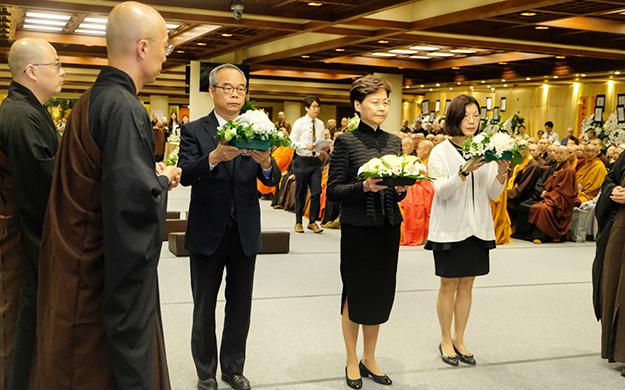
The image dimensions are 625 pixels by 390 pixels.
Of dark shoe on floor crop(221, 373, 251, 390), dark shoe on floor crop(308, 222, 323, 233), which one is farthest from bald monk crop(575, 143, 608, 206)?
dark shoe on floor crop(221, 373, 251, 390)

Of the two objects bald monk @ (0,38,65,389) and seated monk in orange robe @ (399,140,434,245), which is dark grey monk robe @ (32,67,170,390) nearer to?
bald monk @ (0,38,65,389)

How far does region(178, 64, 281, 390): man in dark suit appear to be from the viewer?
291 cm

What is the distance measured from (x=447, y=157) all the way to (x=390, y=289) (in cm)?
89

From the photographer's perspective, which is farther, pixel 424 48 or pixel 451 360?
pixel 424 48

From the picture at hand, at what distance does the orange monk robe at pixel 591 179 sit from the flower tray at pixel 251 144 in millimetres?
7513

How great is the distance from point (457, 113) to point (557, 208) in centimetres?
560

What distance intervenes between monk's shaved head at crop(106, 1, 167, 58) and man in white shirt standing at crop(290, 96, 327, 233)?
19.8ft

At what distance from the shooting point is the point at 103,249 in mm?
1729

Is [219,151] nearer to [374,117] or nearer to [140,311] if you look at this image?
[374,117]

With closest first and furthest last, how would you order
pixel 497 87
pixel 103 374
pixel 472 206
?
pixel 103 374
pixel 472 206
pixel 497 87

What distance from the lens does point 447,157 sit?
3.51 m

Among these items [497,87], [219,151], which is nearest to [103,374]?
[219,151]

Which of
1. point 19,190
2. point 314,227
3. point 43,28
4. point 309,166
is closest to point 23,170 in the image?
point 19,190

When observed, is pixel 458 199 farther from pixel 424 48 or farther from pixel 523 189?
pixel 424 48
